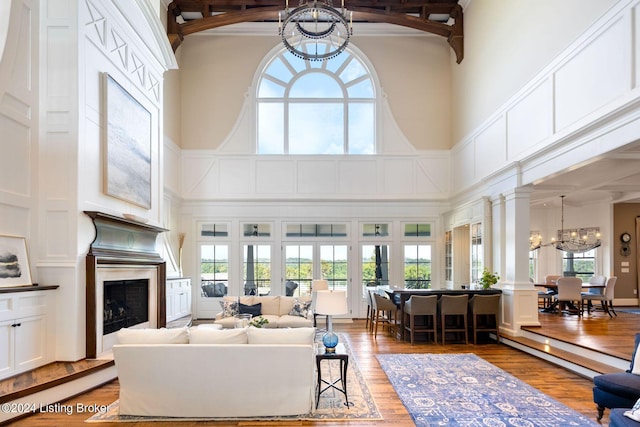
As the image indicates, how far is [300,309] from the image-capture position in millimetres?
8016

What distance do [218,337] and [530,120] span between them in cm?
562

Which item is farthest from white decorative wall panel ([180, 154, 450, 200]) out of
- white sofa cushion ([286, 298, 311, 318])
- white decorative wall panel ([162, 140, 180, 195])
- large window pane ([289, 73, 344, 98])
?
white sofa cushion ([286, 298, 311, 318])

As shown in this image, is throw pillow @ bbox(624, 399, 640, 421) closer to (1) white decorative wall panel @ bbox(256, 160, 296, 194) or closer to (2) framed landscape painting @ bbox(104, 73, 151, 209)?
(2) framed landscape painting @ bbox(104, 73, 151, 209)

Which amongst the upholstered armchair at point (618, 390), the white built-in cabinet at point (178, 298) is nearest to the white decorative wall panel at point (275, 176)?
the white built-in cabinet at point (178, 298)

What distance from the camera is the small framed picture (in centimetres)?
452

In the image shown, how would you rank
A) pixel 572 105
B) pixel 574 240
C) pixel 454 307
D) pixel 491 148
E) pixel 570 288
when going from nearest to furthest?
pixel 572 105, pixel 454 307, pixel 491 148, pixel 570 288, pixel 574 240

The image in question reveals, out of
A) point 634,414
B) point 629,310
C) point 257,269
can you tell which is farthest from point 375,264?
point 634,414

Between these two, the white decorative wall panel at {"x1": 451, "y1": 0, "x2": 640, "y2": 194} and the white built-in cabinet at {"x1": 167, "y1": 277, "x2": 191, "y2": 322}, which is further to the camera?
the white built-in cabinet at {"x1": 167, "y1": 277, "x2": 191, "y2": 322}

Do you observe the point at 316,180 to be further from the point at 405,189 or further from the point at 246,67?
the point at 246,67

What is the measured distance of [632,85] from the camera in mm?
4508

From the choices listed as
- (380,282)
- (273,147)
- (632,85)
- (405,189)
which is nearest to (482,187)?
(405,189)

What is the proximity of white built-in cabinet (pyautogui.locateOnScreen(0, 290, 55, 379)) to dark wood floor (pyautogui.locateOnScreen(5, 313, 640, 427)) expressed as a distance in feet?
1.42

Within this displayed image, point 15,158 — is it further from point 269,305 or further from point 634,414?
point 634,414

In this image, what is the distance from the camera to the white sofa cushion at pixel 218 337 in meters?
4.16
